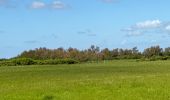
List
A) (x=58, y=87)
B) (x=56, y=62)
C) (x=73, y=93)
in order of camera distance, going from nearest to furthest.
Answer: (x=73, y=93) → (x=58, y=87) → (x=56, y=62)

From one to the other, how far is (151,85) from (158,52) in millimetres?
109601

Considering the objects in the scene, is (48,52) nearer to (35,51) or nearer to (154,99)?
(35,51)

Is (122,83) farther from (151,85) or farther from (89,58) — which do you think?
(89,58)

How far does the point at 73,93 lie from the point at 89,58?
103732 mm

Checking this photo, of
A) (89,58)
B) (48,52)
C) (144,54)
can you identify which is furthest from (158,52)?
(48,52)

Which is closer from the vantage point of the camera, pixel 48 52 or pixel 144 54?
pixel 48 52

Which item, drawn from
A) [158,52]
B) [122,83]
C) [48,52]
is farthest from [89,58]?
[122,83]

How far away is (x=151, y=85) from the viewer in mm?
24391

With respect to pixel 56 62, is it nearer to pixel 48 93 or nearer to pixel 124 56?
pixel 124 56

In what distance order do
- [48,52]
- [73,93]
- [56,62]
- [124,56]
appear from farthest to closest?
1. [124,56]
2. [48,52]
3. [56,62]
4. [73,93]

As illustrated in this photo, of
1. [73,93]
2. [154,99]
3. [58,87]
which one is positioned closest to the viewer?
[154,99]

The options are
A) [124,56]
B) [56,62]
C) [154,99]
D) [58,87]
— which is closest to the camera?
[154,99]

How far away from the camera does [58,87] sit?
2436 cm

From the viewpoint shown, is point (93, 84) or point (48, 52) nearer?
point (93, 84)
